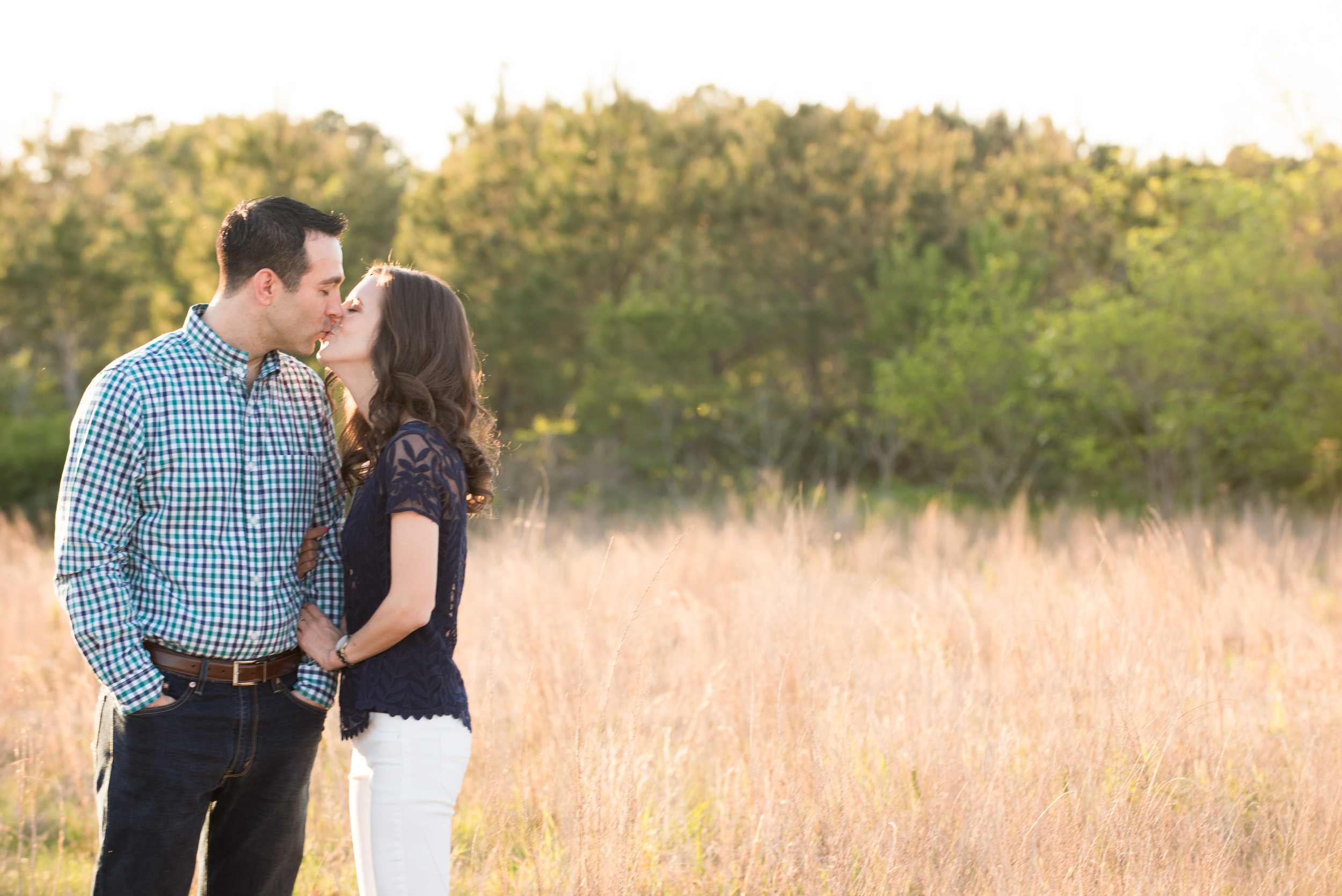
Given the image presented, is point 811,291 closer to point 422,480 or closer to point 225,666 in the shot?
point 422,480

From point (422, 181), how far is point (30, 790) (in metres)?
14.4

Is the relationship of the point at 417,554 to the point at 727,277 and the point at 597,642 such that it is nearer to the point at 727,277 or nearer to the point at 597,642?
the point at 597,642

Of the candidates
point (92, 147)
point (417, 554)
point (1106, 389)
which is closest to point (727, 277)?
point (1106, 389)

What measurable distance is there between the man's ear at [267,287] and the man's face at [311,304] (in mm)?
16

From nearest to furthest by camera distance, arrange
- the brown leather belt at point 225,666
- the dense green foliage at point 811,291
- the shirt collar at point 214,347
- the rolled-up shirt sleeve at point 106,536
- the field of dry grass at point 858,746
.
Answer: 1. the rolled-up shirt sleeve at point 106,536
2. the brown leather belt at point 225,666
3. the shirt collar at point 214,347
4. the field of dry grass at point 858,746
5. the dense green foliage at point 811,291

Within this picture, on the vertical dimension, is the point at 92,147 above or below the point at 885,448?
above

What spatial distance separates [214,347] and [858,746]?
2532 millimetres

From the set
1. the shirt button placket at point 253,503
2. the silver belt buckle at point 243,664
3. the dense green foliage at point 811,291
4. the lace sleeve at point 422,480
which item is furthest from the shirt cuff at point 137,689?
the dense green foliage at point 811,291

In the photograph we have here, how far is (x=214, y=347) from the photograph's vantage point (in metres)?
2.37

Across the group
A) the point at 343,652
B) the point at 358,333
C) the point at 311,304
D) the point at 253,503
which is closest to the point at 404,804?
the point at 343,652

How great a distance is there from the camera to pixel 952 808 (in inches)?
128

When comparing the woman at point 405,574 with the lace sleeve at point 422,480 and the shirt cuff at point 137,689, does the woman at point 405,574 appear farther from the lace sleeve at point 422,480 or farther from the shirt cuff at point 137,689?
the shirt cuff at point 137,689

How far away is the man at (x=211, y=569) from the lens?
2.20m

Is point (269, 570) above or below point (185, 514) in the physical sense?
below
